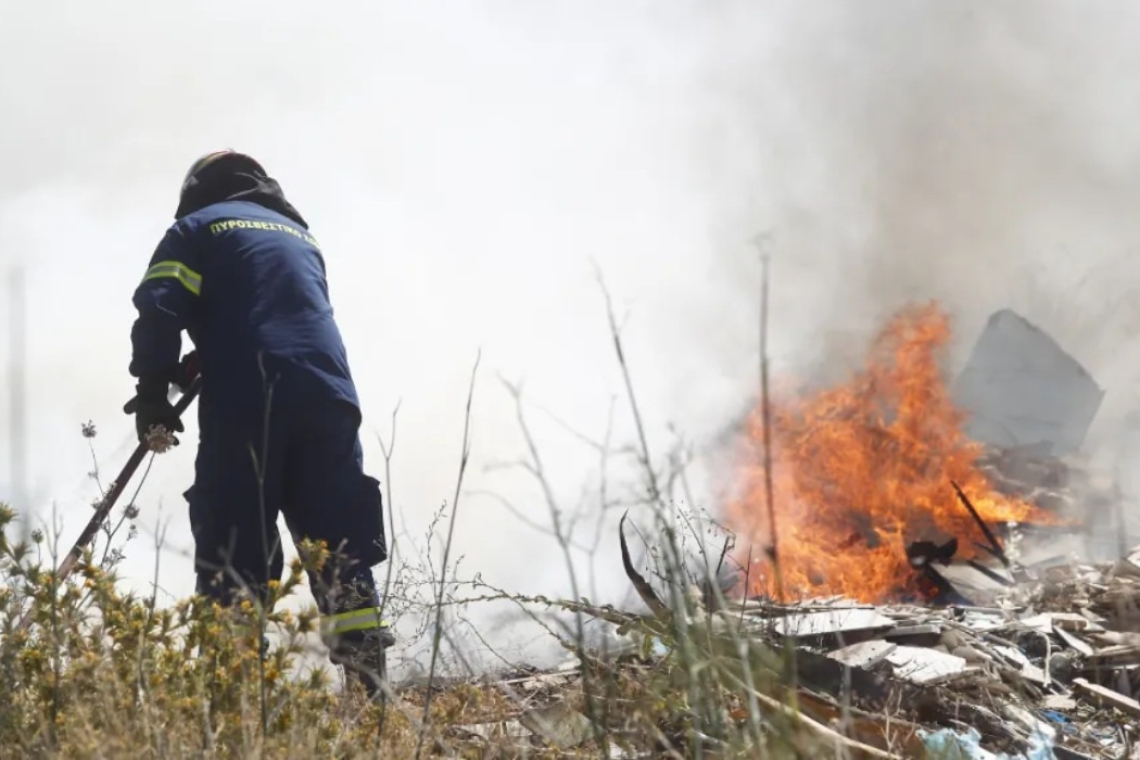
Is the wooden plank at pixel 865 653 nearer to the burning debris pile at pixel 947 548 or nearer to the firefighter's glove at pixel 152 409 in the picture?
the burning debris pile at pixel 947 548

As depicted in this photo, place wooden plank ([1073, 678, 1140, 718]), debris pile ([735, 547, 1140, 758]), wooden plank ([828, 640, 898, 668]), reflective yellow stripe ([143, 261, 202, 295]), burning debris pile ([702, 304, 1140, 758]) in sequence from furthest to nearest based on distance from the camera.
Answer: reflective yellow stripe ([143, 261, 202, 295])
wooden plank ([828, 640, 898, 668])
wooden plank ([1073, 678, 1140, 718])
burning debris pile ([702, 304, 1140, 758])
debris pile ([735, 547, 1140, 758])

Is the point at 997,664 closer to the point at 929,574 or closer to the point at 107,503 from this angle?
the point at 107,503

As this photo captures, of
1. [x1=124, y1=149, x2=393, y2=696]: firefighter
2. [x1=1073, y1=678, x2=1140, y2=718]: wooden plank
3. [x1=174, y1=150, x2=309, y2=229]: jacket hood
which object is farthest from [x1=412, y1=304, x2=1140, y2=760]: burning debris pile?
[x1=174, y1=150, x2=309, y2=229]: jacket hood

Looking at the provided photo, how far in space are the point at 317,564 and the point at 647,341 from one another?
7390mm

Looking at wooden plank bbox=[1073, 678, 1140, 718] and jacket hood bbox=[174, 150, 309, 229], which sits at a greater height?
jacket hood bbox=[174, 150, 309, 229]

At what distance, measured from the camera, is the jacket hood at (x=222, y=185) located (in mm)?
4703

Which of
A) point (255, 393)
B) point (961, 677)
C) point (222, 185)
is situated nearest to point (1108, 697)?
point (961, 677)

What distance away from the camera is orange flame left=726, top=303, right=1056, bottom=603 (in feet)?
25.0

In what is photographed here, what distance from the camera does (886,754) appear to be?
2584 millimetres

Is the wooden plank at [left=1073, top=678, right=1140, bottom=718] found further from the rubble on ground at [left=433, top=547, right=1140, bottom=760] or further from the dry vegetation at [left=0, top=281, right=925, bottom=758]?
the dry vegetation at [left=0, top=281, right=925, bottom=758]

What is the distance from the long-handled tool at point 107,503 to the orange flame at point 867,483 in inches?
158

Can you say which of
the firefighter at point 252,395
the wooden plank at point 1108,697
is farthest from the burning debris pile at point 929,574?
the firefighter at point 252,395

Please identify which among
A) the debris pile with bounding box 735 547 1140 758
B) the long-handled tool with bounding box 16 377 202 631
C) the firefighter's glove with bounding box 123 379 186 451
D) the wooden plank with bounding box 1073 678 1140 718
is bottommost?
the wooden plank with bounding box 1073 678 1140 718

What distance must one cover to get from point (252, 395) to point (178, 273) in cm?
57
